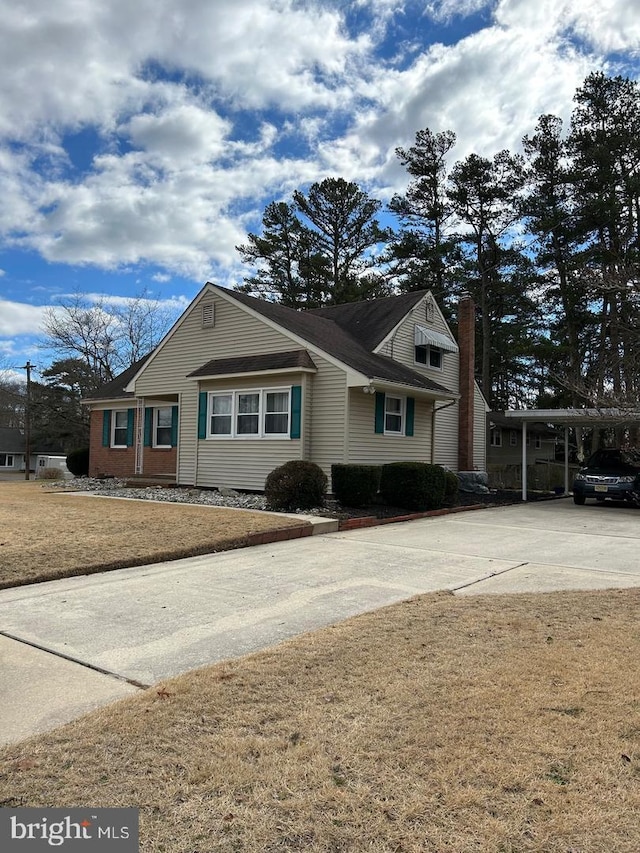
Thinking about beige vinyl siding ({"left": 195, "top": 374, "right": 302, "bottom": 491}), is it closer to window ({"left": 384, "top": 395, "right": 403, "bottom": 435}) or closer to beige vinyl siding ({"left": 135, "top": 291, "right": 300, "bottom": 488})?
beige vinyl siding ({"left": 135, "top": 291, "right": 300, "bottom": 488})

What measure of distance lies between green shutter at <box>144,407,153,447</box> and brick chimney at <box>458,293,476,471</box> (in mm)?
10890

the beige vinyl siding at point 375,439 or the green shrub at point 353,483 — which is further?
the beige vinyl siding at point 375,439

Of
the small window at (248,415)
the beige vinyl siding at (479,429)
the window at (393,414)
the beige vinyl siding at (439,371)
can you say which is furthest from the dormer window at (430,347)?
the small window at (248,415)

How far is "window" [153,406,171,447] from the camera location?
19875 mm

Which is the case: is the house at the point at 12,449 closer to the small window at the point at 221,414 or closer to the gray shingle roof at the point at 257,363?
the small window at the point at 221,414

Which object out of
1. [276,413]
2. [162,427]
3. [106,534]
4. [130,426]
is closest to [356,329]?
[276,413]

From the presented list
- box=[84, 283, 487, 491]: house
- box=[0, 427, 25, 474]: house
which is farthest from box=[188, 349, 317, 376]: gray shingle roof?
box=[0, 427, 25, 474]: house

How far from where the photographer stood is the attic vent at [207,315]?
17.5 meters

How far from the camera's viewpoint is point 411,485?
44.5 feet

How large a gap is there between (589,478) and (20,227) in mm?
22403

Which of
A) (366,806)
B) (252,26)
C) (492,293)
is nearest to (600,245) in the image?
(492,293)

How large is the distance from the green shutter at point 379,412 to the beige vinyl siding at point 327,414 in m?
1.40

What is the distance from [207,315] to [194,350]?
114 centimetres

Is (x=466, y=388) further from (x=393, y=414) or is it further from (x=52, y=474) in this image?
(x=52, y=474)
